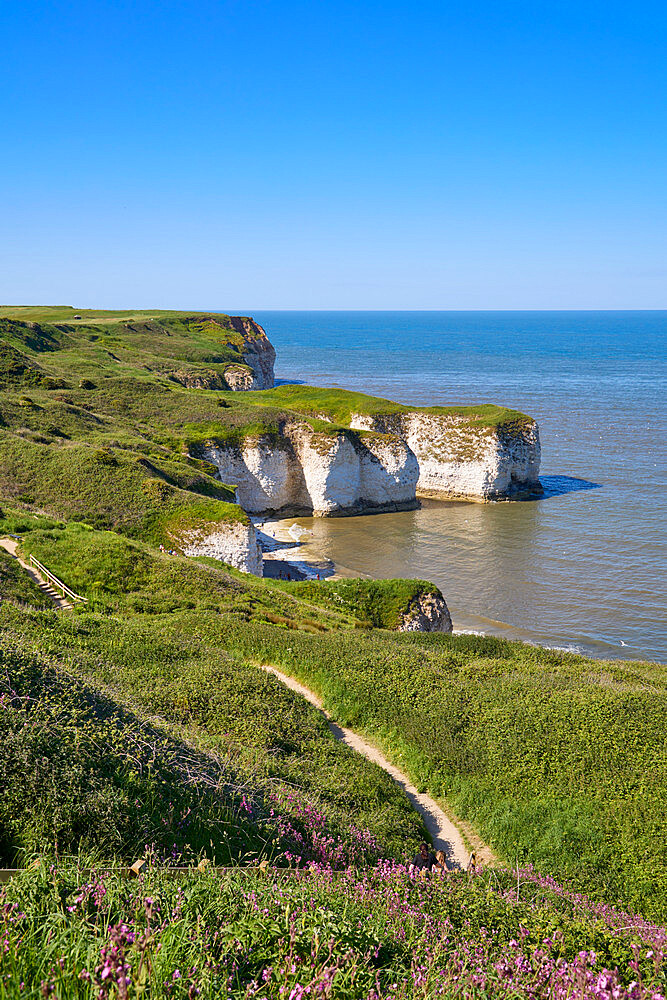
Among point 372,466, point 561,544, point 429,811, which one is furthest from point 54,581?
point 372,466

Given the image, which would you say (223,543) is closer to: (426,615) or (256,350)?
(426,615)

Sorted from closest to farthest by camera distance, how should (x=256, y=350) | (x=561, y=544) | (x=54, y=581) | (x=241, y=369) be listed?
(x=54, y=581)
(x=561, y=544)
(x=241, y=369)
(x=256, y=350)

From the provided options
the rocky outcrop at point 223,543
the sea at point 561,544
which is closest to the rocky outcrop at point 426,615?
the sea at point 561,544

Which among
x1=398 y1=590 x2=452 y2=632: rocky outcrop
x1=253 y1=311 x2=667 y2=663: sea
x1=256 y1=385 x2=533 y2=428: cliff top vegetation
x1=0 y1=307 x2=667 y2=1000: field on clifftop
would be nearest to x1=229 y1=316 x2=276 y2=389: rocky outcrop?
x1=253 y1=311 x2=667 y2=663: sea

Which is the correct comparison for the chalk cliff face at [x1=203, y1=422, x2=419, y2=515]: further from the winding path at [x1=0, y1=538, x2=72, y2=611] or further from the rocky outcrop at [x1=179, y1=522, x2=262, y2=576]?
the winding path at [x1=0, y1=538, x2=72, y2=611]

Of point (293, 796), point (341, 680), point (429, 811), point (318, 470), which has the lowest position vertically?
point (429, 811)

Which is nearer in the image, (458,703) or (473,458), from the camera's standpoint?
(458,703)

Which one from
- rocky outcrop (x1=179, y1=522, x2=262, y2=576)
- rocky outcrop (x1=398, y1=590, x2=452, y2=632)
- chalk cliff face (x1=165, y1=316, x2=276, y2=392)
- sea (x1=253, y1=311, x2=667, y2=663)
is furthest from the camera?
chalk cliff face (x1=165, y1=316, x2=276, y2=392)
